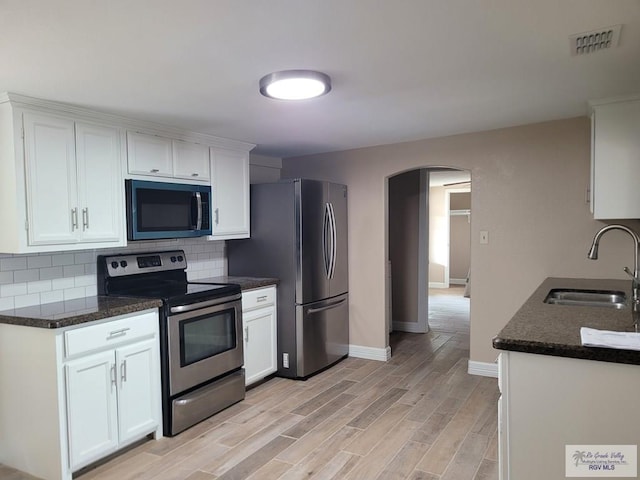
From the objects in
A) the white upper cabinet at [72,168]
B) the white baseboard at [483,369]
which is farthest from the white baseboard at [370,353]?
the white upper cabinet at [72,168]

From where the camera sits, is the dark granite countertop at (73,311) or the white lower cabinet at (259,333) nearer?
the dark granite countertop at (73,311)

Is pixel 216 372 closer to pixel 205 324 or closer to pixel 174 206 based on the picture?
pixel 205 324

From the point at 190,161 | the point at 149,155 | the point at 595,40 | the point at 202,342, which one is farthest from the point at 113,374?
the point at 595,40

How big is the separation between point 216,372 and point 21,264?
1.46 metres

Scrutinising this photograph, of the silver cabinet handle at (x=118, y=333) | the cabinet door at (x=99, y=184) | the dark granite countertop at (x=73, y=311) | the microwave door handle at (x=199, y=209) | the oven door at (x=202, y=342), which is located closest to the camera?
the dark granite countertop at (x=73, y=311)

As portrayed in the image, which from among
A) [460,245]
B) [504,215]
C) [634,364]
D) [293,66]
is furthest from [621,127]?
[460,245]

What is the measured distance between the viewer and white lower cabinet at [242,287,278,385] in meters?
3.62

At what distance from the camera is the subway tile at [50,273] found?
285 cm

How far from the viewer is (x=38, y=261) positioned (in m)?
2.83

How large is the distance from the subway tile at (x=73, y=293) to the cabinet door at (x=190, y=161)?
108 centimetres

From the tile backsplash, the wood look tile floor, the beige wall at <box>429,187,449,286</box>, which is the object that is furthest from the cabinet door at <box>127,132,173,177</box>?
the beige wall at <box>429,187,449,286</box>

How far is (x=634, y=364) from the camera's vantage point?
149cm

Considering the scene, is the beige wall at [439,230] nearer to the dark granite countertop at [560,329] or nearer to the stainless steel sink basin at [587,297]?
the stainless steel sink basin at [587,297]

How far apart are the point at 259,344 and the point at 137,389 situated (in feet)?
4.00
